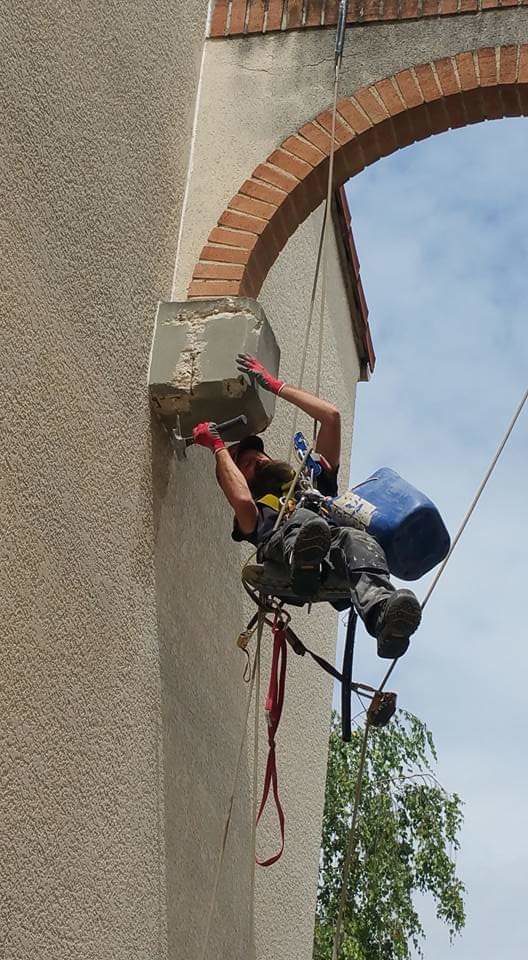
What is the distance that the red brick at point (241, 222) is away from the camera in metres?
5.54

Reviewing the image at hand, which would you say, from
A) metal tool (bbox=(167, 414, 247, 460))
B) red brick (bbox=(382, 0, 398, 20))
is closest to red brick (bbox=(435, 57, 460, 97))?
red brick (bbox=(382, 0, 398, 20))

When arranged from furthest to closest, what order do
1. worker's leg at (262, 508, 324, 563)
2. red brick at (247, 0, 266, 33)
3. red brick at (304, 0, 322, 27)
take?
1. red brick at (247, 0, 266, 33)
2. red brick at (304, 0, 322, 27)
3. worker's leg at (262, 508, 324, 563)

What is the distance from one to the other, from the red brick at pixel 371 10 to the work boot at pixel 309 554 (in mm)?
2653

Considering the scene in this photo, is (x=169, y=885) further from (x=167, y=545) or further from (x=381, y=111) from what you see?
(x=381, y=111)

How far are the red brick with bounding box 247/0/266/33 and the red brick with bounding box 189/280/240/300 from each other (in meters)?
1.45

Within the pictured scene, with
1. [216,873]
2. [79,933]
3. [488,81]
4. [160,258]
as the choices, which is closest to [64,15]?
[160,258]

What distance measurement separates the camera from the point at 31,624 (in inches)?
158

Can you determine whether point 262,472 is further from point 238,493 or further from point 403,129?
point 403,129

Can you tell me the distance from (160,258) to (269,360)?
0.63m

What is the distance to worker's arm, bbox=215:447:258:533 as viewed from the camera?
190 inches

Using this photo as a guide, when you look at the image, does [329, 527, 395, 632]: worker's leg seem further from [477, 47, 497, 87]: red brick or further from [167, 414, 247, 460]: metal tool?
[477, 47, 497, 87]: red brick

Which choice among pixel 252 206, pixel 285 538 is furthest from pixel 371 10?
pixel 285 538

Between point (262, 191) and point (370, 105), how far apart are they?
0.60 metres

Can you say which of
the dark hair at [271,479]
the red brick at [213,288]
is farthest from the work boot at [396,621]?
the red brick at [213,288]
